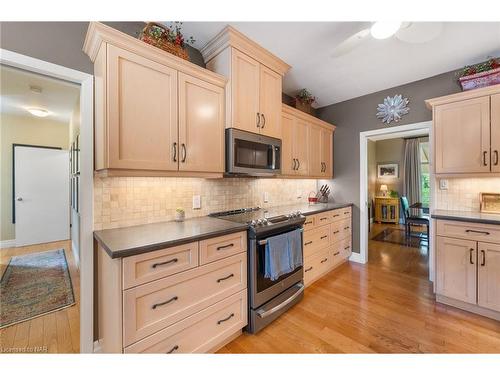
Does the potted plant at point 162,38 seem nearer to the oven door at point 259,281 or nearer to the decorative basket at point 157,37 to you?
the decorative basket at point 157,37

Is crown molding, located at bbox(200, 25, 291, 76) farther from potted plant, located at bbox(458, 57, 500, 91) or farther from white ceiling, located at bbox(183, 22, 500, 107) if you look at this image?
potted plant, located at bbox(458, 57, 500, 91)

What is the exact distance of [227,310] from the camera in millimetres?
1623

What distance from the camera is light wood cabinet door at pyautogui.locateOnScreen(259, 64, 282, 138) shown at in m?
2.28

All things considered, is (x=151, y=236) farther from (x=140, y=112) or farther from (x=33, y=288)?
(x=33, y=288)

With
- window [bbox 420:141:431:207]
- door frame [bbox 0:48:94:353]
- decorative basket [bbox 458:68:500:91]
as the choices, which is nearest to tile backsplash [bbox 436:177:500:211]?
decorative basket [bbox 458:68:500:91]

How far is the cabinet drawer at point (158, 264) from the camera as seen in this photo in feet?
3.81

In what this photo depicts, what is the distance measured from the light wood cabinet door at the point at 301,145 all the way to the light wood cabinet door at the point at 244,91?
916 mm

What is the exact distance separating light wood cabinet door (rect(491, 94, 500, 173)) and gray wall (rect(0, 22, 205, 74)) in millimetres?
3642

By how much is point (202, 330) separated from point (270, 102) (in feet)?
7.20

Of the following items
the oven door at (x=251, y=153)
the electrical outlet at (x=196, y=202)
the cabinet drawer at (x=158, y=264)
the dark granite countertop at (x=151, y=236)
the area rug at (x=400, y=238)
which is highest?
the oven door at (x=251, y=153)

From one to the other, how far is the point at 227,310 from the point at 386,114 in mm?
3315

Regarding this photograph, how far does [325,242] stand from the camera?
2.87 meters

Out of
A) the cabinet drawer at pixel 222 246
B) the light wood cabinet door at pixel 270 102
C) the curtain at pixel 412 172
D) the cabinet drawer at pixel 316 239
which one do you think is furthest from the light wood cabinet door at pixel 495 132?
the curtain at pixel 412 172
